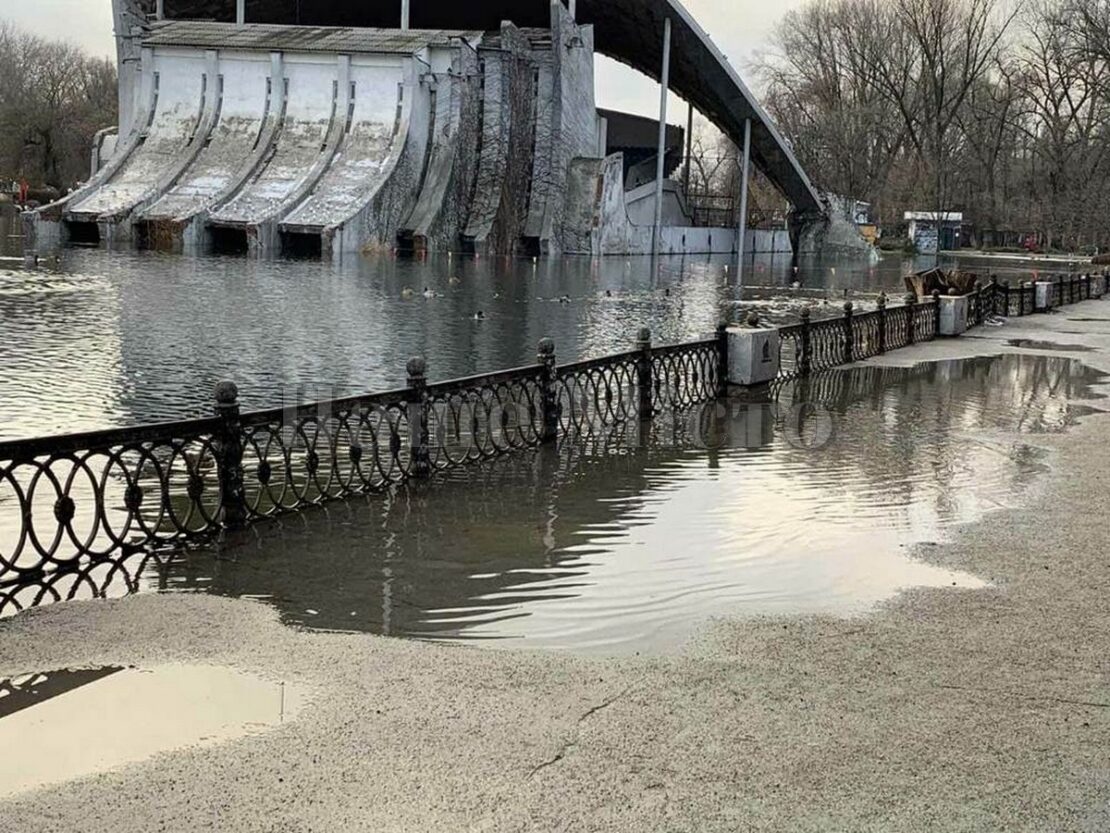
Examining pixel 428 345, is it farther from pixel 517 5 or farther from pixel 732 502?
pixel 517 5

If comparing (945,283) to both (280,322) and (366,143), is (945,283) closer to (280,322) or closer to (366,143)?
(280,322)

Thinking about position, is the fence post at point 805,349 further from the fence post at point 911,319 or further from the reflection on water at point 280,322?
the fence post at point 911,319

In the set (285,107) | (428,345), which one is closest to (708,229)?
(285,107)

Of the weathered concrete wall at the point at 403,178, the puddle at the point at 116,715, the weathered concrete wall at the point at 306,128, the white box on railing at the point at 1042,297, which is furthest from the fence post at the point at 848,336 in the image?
the weathered concrete wall at the point at 306,128

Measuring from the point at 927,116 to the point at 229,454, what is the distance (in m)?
80.9

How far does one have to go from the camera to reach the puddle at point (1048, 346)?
65.6 feet

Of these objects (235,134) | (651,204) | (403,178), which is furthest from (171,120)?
(651,204)

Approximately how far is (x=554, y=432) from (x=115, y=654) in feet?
19.0

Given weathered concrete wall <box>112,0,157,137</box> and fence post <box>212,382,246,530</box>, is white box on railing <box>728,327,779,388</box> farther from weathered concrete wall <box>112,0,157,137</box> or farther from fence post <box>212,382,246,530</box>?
weathered concrete wall <box>112,0,157,137</box>

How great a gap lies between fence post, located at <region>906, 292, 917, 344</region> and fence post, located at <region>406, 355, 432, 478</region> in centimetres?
1327

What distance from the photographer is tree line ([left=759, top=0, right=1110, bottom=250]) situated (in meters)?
76.1

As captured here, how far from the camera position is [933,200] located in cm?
7994

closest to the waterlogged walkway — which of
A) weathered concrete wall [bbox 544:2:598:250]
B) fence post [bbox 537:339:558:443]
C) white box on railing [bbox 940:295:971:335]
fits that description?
fence post [bbox 537:339:558:443]

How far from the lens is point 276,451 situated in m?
9.73
